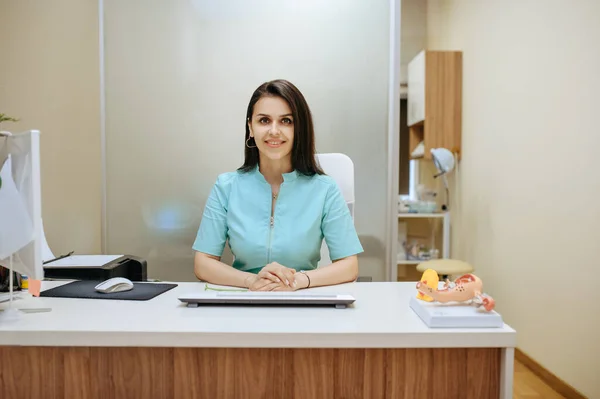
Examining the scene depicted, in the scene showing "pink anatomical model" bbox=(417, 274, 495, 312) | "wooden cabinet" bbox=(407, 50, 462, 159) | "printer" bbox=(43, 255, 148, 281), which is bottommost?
"printer" bbox=(43, 255, 148, 281)

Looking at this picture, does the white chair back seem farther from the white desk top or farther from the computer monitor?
the computer monitor

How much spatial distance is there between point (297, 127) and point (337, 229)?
15.3 inches

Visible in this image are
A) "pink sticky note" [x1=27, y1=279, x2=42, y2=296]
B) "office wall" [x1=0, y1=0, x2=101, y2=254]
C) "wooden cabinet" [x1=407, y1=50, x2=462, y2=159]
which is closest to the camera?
"pink sticky note" [x1=27, y1=279, x2=42, y2=296]

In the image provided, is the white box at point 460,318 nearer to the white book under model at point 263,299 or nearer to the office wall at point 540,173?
the white book under model at point 263,299

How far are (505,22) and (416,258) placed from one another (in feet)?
7.06

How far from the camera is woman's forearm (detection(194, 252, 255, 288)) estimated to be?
60.5 inches

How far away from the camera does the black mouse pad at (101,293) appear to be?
4.23ft

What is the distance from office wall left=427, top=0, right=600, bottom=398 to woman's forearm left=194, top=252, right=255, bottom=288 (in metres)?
1.80

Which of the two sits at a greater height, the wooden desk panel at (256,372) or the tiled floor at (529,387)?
the wooden desk panel at (256,372)

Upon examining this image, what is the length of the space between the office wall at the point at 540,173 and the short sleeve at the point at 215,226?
70.1 inches

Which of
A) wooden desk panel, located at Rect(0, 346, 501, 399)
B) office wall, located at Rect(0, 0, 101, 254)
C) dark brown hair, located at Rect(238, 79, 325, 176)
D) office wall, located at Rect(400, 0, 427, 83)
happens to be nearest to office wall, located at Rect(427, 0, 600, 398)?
office wall, located at Rect(400, 0, 427, 83)

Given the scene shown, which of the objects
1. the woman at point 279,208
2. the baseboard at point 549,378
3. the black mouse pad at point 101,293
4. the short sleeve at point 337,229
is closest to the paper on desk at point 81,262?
the black mouse pad at point 101,293

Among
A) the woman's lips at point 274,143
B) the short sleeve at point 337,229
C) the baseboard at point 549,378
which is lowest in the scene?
the baseboard at point 549,378

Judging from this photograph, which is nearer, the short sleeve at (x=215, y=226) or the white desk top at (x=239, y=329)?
the white desk top at (x=239, y=329)
